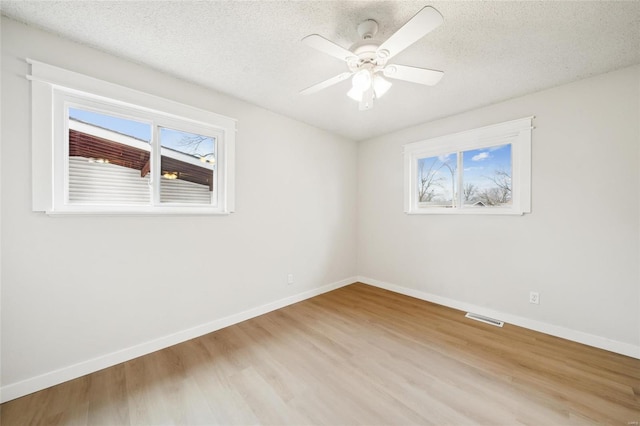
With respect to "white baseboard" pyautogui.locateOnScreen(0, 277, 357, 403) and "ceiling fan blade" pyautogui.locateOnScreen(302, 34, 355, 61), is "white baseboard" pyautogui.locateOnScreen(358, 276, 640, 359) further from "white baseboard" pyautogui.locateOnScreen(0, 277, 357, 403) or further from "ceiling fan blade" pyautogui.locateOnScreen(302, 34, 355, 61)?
"ceiling fan blade" pyautogui.locateOnScreen(302, 34, 355, 61)

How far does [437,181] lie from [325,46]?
2.59 metres

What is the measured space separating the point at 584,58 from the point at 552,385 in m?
2.55

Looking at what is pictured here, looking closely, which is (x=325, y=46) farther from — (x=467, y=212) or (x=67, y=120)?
(x=467, y=212)

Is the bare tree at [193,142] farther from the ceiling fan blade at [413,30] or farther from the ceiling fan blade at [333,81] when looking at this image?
the ceiling fan blade at [413,30]

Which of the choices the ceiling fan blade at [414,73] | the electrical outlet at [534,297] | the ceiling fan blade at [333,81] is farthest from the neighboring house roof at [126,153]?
the electrical outlet at [534,297]

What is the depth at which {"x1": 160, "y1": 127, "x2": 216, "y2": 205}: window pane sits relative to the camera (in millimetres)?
2236

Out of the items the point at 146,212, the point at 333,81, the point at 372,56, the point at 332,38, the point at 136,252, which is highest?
the point at 332,38

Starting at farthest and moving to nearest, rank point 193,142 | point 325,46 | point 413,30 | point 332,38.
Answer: point 193,142
point 332,38
point 325,46
point 413,30

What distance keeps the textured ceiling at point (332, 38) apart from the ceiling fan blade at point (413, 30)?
0.25 m

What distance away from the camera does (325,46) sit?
142 centimetres

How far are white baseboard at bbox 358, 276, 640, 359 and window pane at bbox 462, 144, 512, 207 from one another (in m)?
1.27

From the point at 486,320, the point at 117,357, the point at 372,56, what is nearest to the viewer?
the point at 372,56

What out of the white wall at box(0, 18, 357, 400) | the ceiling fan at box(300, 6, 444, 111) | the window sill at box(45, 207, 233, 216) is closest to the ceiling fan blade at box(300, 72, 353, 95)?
the ceiling fan at box(300, 6, 444, 111)

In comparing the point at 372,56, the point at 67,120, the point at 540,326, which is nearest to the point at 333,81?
the point at 372,56
